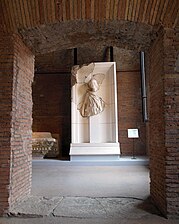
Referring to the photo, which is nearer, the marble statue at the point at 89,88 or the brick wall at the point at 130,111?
the marble statue at the point at 89,88

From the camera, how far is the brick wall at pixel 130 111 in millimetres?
10648

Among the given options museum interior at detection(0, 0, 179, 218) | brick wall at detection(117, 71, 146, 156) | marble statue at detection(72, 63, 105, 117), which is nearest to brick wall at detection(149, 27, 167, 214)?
museum interior at detection(0, 0, 179, 218)

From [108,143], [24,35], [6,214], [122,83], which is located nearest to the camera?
[6,214]

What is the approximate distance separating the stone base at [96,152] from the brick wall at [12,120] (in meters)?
4.80

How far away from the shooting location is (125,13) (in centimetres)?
348

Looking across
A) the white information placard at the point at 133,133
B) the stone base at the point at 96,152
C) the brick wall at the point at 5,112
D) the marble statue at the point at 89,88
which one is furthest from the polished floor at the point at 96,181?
the marble statue at the point at 89,88

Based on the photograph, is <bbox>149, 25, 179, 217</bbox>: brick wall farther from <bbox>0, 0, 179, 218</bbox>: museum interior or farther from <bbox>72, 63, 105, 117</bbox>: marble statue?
<bbox>72, 63, 105, 117</bbox>: marble statue

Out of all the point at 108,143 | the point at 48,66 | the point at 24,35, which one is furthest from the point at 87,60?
the point at 24,35

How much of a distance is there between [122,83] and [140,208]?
7.90m

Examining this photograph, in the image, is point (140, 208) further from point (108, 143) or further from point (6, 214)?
point (108, 143)

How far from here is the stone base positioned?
872cm

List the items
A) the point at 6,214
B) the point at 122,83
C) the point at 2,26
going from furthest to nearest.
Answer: the point at 122,83 → the point at 2,26 → the point at 6,214

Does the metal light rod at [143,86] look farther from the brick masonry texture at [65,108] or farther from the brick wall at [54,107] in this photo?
the brick wall at [54,107]

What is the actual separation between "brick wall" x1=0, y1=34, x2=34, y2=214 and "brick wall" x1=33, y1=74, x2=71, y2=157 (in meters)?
6.97
